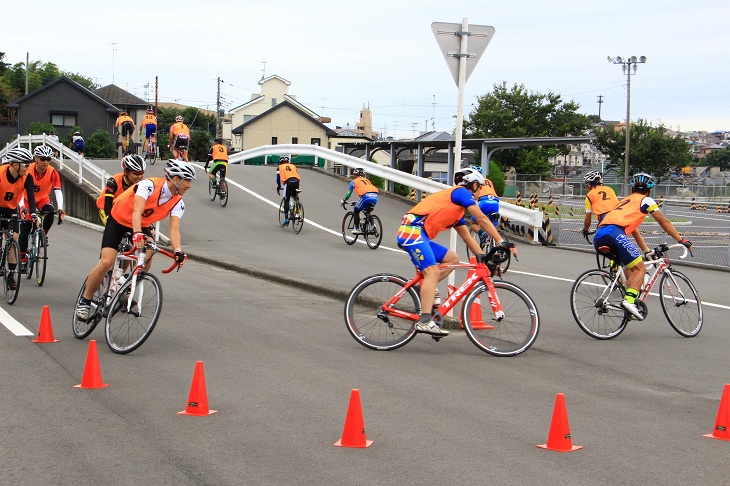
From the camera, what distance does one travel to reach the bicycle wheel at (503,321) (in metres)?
8.79

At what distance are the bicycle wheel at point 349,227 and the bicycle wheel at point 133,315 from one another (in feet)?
43.2

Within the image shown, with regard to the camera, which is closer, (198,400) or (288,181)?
(198,400)

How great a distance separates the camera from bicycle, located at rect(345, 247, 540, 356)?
8805 mm

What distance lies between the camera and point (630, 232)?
10.5 metres

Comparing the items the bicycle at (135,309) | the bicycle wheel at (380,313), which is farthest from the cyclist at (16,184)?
the bicycle wheel at (380,313)

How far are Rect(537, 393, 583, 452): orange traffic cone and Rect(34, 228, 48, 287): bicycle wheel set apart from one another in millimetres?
8822

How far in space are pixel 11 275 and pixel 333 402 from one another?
631cm

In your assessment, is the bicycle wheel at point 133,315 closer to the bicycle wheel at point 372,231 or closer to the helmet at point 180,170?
the helmet at point 180,170

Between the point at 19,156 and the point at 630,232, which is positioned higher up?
the point at 19,156

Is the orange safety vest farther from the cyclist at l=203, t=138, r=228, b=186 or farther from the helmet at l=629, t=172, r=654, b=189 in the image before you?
the cyclist at l=203, t=138, r=228, b=186

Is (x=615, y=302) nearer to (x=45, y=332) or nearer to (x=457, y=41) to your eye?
(x=457, y=41)

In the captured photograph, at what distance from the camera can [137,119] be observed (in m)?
87.9

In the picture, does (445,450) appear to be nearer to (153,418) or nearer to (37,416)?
(153,418)

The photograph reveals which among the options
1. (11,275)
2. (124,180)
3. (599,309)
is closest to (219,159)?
(11,275)
